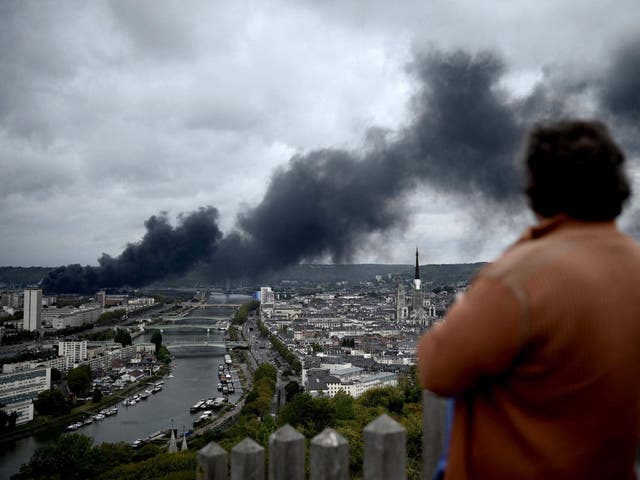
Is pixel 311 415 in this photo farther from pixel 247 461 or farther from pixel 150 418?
pixel 247 461

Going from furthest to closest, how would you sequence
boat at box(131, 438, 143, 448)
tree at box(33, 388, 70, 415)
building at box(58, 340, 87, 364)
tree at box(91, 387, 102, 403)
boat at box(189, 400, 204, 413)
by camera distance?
building at box(58, 340, 87, 364), tree at box(91, 387, 102, 403), tree at box(33, 388, 70, 415), boat at box(189, 400, 204, 413), boat at box(131, 438, 143, 448)

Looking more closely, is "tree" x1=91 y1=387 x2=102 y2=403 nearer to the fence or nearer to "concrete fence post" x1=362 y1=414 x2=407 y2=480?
the fence

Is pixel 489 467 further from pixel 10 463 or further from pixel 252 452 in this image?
pixel 10 463

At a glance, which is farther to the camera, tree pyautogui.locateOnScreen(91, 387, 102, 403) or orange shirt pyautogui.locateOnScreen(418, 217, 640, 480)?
tree pyautogui.locateOnScreen(91, 387, 102, 403)

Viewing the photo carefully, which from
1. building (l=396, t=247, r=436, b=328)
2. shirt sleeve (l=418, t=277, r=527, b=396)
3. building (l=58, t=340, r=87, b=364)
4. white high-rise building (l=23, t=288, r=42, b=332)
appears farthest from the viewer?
building (l=396, t=247, r=436, b=328)

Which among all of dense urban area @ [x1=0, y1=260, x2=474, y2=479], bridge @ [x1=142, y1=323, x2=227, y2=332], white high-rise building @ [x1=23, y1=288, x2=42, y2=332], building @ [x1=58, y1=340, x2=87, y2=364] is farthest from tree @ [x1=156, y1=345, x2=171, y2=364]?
white high-rise building @ [x1=23, y1=288, x2=42, y2=332]

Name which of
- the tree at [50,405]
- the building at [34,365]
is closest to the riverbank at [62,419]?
the tree at [50,405]

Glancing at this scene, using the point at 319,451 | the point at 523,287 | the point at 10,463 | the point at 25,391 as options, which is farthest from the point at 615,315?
the point at 25,391
